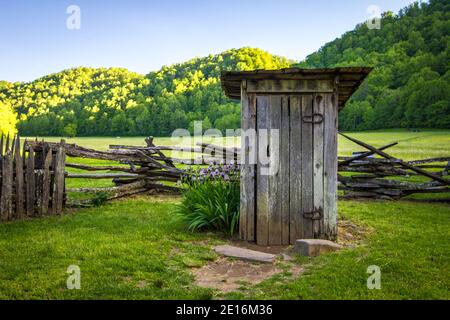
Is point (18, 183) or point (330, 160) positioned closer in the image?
point (330, 160)

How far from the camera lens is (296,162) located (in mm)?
6234

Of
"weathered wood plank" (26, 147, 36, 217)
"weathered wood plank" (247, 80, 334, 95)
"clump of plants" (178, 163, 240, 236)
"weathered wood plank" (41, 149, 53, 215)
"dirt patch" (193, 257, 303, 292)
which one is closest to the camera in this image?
"dirt patch" (193, 257, 303, 292)

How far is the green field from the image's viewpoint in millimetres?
3984

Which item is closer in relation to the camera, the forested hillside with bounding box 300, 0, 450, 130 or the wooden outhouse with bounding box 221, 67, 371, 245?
the wooden outhouse with bounding box 221, 67, 371, 245

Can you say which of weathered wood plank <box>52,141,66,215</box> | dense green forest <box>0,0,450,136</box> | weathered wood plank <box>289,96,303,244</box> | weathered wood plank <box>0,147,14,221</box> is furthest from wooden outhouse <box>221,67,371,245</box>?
dense green forest <box>0,0,450,136</box>

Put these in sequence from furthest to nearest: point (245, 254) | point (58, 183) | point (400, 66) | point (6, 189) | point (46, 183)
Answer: point (400, 66) → point (58, 183) → point (46, 183) → point (6, 189) → point (245, 254)

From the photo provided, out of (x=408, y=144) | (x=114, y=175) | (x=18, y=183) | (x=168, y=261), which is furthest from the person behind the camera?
(x=408, y=144)

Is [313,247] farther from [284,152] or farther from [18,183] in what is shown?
[18,183]

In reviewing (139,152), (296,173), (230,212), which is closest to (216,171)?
(230,212)

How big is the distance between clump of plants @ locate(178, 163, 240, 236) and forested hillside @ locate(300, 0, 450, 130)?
47312mm

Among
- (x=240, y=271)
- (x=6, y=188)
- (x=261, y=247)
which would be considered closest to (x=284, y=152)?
(x=261, y=247)

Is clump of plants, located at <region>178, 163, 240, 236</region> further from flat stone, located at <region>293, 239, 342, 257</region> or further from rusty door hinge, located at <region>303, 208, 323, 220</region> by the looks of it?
flat stone, located at <region>293, 239, 342, 257</region>

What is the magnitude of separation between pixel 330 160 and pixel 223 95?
55.7 meters

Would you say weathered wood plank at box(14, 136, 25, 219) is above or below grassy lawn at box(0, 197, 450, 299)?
above
